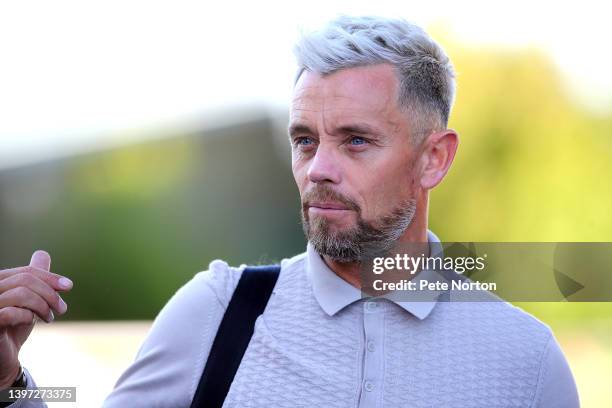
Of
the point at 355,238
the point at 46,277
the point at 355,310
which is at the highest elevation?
the point at 355,238

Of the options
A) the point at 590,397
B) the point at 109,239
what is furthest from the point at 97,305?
the point at 590,397

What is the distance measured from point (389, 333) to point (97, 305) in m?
9.75

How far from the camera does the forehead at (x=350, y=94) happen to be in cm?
233

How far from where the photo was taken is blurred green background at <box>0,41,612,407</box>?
11.2 m

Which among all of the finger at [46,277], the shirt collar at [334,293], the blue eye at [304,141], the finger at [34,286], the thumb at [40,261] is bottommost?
the finger at [34,286]

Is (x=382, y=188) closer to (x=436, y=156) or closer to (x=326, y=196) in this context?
(x=326, y=196)

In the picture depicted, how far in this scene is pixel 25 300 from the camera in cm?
187

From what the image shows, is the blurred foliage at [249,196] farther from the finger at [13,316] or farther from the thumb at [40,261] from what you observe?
the finger at [13,316]

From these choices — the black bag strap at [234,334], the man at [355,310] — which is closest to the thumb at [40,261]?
the man at [355,310]

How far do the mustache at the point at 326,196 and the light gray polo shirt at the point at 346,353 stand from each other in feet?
0.64

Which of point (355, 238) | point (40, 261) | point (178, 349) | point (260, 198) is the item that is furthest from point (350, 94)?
point (260, 198)

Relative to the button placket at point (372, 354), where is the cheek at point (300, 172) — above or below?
above

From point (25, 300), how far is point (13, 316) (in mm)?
44

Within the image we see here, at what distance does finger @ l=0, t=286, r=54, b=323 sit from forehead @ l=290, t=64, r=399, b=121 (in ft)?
2.96
